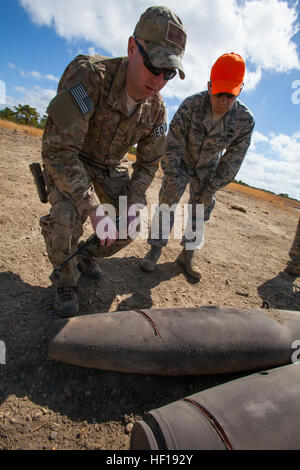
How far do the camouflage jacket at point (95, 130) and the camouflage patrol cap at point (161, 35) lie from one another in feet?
1.23

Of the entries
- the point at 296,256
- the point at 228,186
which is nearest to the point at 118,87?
the point at 296,256

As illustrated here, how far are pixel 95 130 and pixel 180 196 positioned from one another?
4.80 feet

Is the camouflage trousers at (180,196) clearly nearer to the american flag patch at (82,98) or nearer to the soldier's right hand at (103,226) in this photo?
the soldier's right hand at (103,226)

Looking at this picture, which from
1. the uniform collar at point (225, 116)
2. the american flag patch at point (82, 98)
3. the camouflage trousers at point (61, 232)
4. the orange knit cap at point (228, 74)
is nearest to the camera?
the american flag patch at point (82, 98)

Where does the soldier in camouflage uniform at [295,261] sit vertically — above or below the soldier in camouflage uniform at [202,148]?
below

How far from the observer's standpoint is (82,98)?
1.98m

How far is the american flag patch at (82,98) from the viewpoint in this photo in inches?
77.0

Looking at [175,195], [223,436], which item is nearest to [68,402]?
[223,436]

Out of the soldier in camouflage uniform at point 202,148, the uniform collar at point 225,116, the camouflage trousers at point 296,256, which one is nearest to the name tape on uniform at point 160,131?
the soldier in camouflage uniform at point 202,148

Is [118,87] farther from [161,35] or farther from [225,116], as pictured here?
[225,116]

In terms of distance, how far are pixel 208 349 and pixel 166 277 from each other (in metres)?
1.52

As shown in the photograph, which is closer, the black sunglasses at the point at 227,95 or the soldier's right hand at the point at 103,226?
the soldier's right hand at the point at 103,226

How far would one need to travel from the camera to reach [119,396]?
69.1 inches

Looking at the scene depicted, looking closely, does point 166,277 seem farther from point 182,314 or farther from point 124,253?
point 182,314
